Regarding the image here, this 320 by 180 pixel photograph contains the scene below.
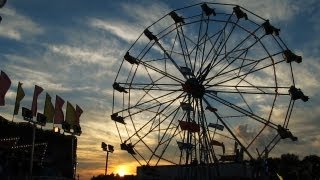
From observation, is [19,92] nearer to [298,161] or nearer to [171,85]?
[171,85]

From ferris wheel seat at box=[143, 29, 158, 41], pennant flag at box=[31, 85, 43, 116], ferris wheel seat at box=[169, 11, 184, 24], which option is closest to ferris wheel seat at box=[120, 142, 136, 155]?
ferris wheel seat at box=[143, 29, 158, 41]

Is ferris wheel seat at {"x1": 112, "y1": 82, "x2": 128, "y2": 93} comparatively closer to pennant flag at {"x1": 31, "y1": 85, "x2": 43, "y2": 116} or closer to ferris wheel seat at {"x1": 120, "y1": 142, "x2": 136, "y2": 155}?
ferris wheel seat at {"x1": 120, "y1": 142, "x2": 136, "y2": 155}

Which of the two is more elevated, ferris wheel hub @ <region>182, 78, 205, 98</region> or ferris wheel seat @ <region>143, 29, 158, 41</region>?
ferris wheel seat @ <region>143, 29, 158, 41</region>

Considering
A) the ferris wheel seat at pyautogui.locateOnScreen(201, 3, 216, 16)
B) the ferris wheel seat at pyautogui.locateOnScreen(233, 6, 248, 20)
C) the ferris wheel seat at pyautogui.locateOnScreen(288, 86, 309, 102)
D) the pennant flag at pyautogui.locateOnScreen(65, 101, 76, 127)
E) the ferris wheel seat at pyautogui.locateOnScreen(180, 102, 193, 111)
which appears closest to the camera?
the ferris wheel seat at pyautogui.locateOnScreen(288, 86, 309, 102)

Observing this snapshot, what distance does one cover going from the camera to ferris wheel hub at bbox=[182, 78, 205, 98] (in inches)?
1610

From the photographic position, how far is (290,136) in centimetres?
3947

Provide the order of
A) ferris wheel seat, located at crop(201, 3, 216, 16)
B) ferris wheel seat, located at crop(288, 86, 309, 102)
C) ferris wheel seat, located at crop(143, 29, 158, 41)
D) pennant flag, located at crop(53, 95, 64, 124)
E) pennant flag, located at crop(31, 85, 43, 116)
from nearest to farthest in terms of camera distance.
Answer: ferris wheel seat, located at crop(288, 86, 309, 102) → ferris wheel seat, located at crop(201, 3, 216, 16) → ferris wheel seat, located at crop(143, 29, 158, 41) → pennant flag, located at crop(31, 85, 43, 116) → pennant flag, located at crop(53, 95, 64, 124)

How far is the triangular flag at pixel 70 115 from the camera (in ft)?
222

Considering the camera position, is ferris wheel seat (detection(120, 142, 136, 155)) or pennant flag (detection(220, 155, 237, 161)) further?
pennant flag (detection(220, 155, 237, 161))

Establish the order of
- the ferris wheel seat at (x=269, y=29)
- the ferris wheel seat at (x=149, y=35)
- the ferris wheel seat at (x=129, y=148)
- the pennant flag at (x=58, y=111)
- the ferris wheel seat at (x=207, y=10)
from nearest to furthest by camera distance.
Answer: the ferris wheel seat at (x=269, y=29) < the ferris wheel seat at (x=207, y=10) < the ferris wheel seat at (x=129, y=148) < the ferris wheel seat at (x=149, y=35) < the pennant flag at (x=58, y=111)

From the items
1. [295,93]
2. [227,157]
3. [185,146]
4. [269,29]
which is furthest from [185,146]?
[227,157]

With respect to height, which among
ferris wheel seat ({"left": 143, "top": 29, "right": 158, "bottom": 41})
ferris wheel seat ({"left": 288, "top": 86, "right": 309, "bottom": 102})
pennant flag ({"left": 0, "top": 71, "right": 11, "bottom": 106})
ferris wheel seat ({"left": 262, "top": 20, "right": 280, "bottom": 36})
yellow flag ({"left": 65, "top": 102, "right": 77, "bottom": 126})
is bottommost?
ferris wheel seat ({"left": 288, "top": 86, "right": 309, "bottom": 102})

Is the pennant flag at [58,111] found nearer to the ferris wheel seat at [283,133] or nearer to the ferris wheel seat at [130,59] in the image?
the ferris wheel seat at [130,59]

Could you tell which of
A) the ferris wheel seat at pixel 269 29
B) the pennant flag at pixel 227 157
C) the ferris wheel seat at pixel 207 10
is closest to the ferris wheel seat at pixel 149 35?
the ferris wheel seat at pixel 207 10
